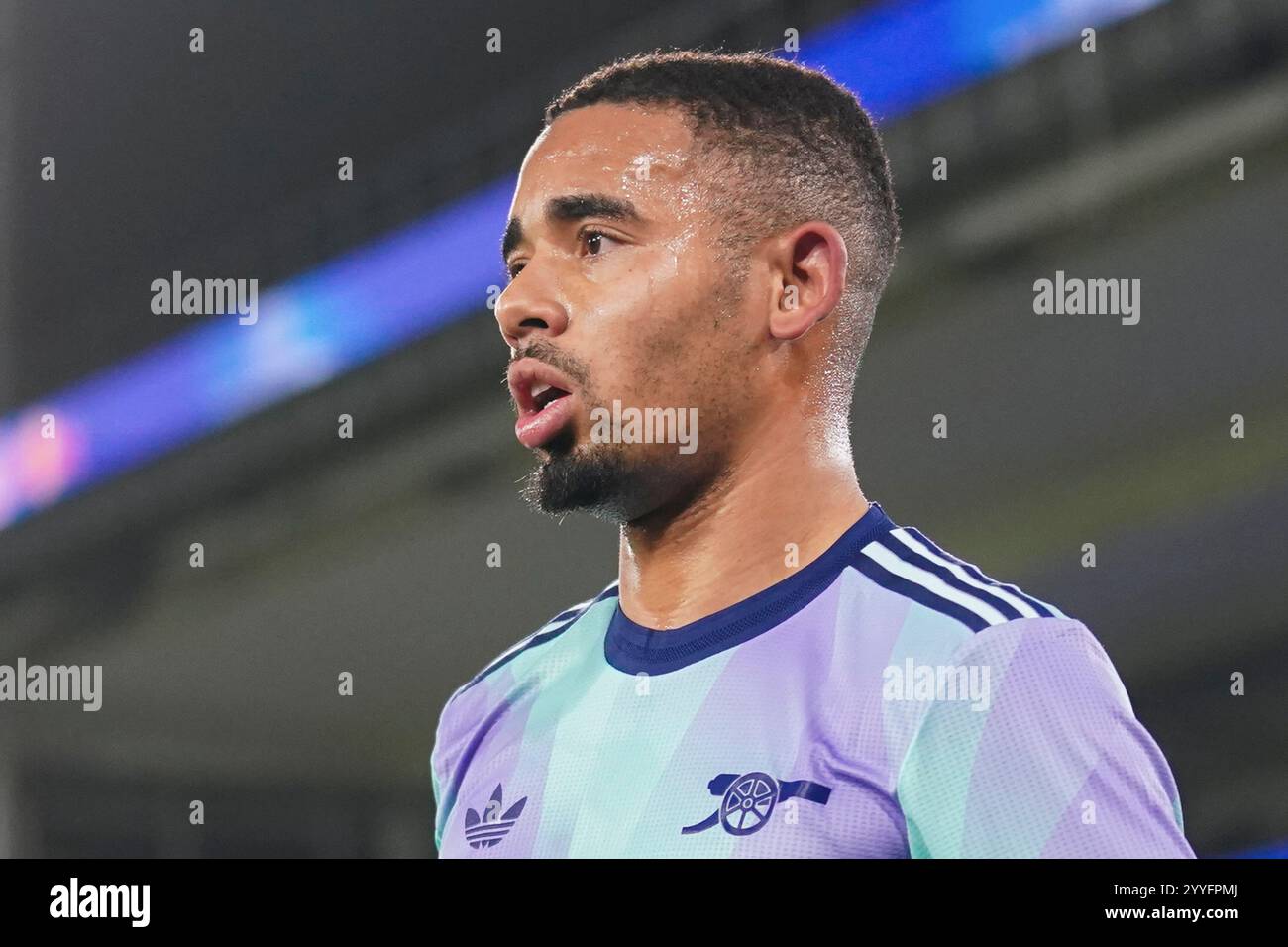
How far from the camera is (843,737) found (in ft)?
6.17

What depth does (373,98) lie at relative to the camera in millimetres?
6477

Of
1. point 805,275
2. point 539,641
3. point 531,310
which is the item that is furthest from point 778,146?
point 539,641

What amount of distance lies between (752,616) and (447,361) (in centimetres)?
424

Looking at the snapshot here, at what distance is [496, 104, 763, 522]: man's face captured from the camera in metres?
2.13

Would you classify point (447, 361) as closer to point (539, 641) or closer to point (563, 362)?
point (539, 641)

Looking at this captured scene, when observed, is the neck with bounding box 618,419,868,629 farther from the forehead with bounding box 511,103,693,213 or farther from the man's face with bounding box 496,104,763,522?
the forehead with bounding box 511,103,693,213

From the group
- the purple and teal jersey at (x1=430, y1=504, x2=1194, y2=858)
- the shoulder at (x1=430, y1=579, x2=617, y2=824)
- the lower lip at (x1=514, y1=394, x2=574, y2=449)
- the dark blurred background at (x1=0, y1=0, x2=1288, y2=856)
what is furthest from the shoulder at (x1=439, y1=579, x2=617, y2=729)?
the dark blurred background at (x1=0, y1=0, x2=1288, y2=856)

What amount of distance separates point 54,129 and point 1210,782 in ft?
19.5

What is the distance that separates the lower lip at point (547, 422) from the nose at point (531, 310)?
0.09 metres

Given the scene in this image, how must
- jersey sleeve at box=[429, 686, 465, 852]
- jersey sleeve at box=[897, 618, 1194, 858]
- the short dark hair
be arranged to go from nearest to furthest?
jersey sleeve at box=[897, 618, 1194, 858], the short dark hair, jersey sleeve at box=[429, 686, 465, 852]

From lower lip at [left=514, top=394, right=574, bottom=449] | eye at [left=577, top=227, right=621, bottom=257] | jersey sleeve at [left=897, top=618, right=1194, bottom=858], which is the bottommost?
jersey sleeve at [left=897, top=618, right=1194, bottom=858]

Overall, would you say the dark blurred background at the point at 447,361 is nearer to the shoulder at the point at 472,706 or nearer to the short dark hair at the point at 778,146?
the short dark hair at the point at 778,146
